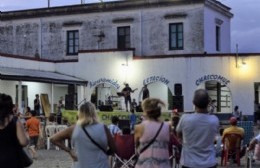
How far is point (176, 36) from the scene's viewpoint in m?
41.2

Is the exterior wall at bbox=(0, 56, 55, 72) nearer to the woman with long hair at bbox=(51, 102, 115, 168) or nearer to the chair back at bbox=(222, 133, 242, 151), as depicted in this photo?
the chair back at bbox=(222, 133, 242, 151)

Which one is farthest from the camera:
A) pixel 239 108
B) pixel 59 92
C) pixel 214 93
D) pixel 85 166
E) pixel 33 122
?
pixel 59 92

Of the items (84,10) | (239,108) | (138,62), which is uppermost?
(84,10)

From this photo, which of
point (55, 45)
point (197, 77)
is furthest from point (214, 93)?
point (55, 45)

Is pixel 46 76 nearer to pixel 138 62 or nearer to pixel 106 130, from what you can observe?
pixel 138 62

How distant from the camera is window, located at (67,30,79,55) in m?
44.5

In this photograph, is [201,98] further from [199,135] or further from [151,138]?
[151,138]

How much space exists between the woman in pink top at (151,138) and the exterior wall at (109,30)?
33.4 m

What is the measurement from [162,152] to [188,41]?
33801 mm

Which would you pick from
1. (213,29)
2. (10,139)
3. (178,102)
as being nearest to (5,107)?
(10,139)

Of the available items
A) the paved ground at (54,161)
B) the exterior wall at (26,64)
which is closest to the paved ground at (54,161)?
the paved ground at (54,161)

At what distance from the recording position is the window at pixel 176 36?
1609 inches

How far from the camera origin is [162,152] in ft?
22.8

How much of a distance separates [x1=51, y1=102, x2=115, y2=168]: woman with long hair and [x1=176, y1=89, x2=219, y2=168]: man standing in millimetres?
868
